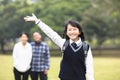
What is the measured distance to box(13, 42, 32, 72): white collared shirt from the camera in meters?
10.2

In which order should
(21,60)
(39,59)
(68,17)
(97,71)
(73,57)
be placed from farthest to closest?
(68,17) → (97,71) → (39,59) → (21,60) → (73,57)

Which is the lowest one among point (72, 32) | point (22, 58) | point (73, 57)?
point (22, 58)

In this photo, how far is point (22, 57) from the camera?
1028 cm

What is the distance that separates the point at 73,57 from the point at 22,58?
5282mm

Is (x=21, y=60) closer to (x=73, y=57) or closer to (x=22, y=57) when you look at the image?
(x=22, y=57)

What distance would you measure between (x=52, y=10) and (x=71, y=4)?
3958mm

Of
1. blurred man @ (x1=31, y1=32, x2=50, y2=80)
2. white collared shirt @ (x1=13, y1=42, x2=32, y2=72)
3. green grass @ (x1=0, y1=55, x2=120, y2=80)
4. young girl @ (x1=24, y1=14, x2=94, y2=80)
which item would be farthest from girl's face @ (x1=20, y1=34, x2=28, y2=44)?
green grass @ (x1=0, y1=55, x2=120, y2=80)

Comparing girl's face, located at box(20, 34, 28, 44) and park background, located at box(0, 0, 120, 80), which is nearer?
girl's face, located at box(20, 34, 28, 44)

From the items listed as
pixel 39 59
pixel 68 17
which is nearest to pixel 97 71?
pixel 39 59

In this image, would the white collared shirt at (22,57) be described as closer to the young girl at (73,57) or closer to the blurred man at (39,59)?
the blurred man at (39,59)

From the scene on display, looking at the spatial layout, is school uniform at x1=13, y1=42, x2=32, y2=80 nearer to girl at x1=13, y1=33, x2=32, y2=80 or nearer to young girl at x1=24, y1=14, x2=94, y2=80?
girl at x1=13, y1=33, x2=32, y2=80

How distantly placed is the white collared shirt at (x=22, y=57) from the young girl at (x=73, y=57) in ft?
16.6

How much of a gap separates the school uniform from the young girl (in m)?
5.05

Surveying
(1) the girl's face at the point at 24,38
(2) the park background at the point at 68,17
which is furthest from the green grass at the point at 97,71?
(2) the park background at the point at 68,17
